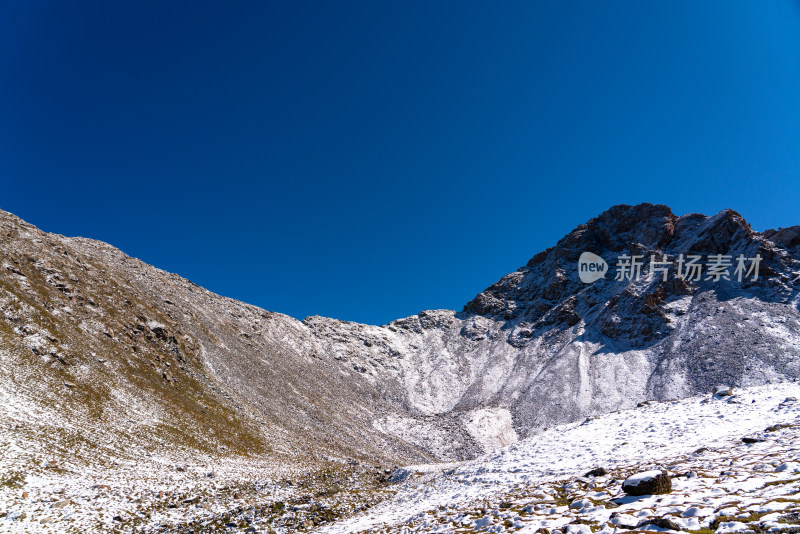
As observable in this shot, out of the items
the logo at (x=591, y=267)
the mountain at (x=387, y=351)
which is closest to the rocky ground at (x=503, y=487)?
the mountain at (x=387, y=351)

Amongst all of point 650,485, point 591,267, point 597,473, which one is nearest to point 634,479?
point 650,485

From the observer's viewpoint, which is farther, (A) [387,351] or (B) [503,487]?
(A) [387,351]

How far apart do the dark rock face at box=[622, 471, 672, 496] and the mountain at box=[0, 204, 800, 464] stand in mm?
35651

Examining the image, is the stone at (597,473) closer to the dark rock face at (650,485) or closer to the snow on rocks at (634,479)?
the snow on rocks at (634,479)

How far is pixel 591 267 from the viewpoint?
139875mm

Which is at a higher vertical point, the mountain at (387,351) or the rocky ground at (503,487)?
the mountain at (387,351)

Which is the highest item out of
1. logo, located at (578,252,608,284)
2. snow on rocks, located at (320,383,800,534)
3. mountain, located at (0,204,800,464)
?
logo, located at (578,252,608,284)

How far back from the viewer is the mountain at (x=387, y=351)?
41.6 meters

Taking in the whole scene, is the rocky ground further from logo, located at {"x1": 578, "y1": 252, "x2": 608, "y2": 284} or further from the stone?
logo, located at {"x1": 578, "y1": 252, "x2": 608, "y2": 284}

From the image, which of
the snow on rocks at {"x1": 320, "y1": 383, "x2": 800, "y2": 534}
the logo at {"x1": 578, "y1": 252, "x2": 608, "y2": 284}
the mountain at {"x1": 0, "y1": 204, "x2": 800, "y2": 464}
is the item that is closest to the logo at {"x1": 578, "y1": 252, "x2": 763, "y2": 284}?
the logo at {"x1": 578, "y1": 252, "x2": 608, "y2": 284}

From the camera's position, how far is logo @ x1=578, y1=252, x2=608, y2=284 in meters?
135

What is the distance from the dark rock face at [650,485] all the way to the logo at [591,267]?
135 metres

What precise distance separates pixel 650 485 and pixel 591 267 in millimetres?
141970

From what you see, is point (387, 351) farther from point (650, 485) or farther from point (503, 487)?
point (650, 485)
